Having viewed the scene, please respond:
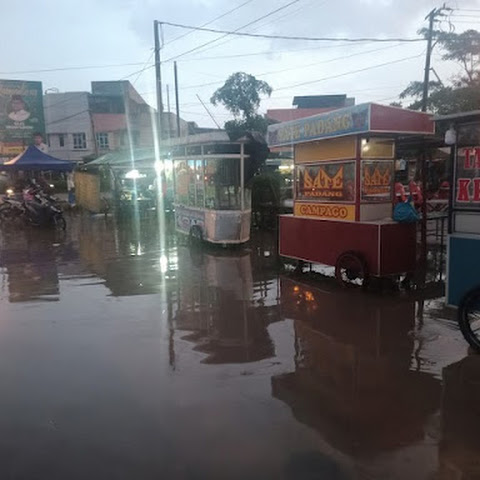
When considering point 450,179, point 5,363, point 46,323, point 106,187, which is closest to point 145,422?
point 5,363

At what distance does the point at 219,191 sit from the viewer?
11.9m

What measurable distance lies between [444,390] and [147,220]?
16811 millimetres

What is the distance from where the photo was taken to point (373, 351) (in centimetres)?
546

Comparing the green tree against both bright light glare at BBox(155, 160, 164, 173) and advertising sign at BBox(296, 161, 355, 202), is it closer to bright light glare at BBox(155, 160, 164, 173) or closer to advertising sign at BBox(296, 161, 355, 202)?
bright light glare at BBox(155, 160, 164, 173)

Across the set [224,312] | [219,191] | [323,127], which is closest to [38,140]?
[219,191]

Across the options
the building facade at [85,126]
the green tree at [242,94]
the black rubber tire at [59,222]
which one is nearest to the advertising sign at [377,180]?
the black rubber tire at [59,222]

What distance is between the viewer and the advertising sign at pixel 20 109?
3403cm

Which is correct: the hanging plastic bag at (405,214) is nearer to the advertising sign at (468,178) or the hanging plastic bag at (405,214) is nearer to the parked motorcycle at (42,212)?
the advertising sign at (468,178)

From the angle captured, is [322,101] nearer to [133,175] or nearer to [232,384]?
[133,175]

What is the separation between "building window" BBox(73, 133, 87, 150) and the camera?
148 feet

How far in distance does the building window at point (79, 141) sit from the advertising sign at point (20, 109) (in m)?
9.44

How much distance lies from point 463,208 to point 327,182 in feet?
11.3

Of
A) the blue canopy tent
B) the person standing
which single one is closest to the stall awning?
the blue canopy tent

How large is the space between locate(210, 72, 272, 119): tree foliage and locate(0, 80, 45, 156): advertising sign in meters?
13.6
